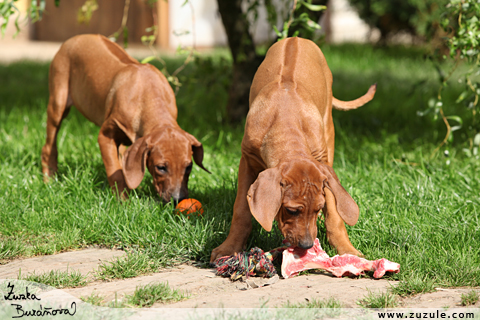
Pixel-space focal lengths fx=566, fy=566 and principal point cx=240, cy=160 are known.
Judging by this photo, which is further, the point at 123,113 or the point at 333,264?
the point at 123,113

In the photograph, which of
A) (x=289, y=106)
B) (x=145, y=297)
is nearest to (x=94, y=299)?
(x=145, y=297)

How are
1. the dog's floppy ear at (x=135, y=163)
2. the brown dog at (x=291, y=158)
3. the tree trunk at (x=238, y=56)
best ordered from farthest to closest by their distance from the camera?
1. the tree trunk at (x=238, y=56)
2. the dog's floppy ear at (x=135, y=163)
3. the brown dog at (x=291, y=158)

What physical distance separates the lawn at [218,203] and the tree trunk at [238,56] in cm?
26

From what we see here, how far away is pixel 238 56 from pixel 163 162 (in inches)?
116

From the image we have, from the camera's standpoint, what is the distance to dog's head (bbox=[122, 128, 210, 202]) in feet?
14.6

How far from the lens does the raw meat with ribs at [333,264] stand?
343 cm

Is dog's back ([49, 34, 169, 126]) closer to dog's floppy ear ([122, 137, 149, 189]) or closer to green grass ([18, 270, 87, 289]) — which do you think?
dog's floppy ear ([122, 137, 149, 189])

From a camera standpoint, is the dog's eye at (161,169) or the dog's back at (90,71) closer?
the dog's eye at (161,169)

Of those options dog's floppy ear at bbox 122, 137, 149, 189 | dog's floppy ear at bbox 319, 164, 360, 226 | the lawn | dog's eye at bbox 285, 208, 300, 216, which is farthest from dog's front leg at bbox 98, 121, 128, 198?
dog's floppy ear at bbox 319, 164, 360, 226

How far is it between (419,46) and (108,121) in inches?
554

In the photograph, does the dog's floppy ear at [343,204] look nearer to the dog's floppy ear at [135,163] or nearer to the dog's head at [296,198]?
Answer: the dog's head at [296,198]

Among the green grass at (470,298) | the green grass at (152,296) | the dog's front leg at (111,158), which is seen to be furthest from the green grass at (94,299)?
the green grass at (470,298)

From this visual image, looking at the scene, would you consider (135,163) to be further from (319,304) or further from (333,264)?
(319,304)

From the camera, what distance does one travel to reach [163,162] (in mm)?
4438
